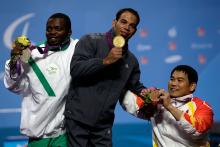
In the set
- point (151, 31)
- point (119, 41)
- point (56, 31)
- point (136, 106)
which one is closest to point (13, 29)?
point (151, 31)

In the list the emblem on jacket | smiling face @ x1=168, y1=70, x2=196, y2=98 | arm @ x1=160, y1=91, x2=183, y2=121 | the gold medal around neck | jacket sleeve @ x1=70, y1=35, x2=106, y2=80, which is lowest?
arm @ x1=160, y1=91, x2=183, y2=121

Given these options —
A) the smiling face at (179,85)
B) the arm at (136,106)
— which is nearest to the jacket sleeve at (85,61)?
the arm at (136,106)

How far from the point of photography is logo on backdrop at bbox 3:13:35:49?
4648 millimetres

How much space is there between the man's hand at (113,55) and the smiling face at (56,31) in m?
0.35

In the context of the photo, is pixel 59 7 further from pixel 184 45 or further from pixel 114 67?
pixel 114 67

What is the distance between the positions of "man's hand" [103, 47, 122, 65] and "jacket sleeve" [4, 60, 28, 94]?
497 millimetres

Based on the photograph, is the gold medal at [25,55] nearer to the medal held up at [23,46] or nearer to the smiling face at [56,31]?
the medal held up at [23,46]

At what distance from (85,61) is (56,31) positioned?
28cm

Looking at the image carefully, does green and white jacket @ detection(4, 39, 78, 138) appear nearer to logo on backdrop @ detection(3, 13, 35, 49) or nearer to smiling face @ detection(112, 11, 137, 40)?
smiling face @ detection(112, 11, 137, 40)

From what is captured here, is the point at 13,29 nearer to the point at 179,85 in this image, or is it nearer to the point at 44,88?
the point at 44,88

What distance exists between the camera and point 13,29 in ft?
15.3

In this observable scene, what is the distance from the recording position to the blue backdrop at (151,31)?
4.66 m

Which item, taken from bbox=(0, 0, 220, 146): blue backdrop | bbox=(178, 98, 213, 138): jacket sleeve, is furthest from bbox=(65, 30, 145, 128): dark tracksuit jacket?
bbox=(0, 0, 220, 146): blue backdrop

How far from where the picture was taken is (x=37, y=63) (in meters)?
2.54
